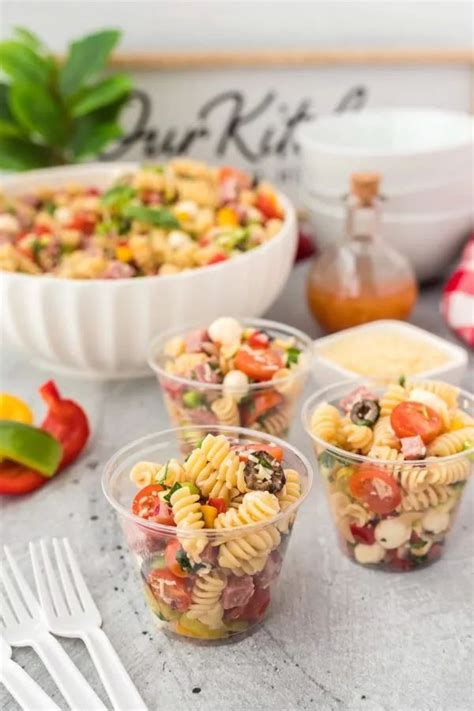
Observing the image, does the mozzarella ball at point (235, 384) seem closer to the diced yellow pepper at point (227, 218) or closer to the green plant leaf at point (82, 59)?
the diced yellow pepper at point (227, 218)

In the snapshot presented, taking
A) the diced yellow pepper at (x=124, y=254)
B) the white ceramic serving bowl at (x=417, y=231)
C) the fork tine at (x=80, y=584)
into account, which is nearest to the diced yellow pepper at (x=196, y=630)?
the fork tine at (x=80, y=584)

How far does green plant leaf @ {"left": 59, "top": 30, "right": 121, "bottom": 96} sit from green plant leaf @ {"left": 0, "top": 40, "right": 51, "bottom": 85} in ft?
0.15

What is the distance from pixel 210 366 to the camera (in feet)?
4.70

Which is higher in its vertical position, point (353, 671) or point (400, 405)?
point (400, 405)

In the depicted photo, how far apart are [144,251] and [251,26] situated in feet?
2.99

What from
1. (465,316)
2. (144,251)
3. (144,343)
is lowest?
(465,316)

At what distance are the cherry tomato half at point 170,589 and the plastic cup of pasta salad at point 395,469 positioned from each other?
0.86 feet

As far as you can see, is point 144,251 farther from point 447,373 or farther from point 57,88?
point 57,88

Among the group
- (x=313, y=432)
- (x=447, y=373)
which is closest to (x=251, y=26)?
(x=447, y=373)

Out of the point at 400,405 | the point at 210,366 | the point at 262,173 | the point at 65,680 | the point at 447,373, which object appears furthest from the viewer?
the point at 262,173

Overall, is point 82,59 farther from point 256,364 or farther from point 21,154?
point 256,364

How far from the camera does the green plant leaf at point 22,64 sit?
2128 millimetres

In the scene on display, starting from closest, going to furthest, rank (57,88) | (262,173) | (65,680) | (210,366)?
(65,680), (210,366), (57,88), (262,173)

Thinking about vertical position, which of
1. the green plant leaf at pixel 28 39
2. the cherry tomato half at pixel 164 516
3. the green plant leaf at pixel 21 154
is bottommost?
the green plant leaf at pixel 21 154
